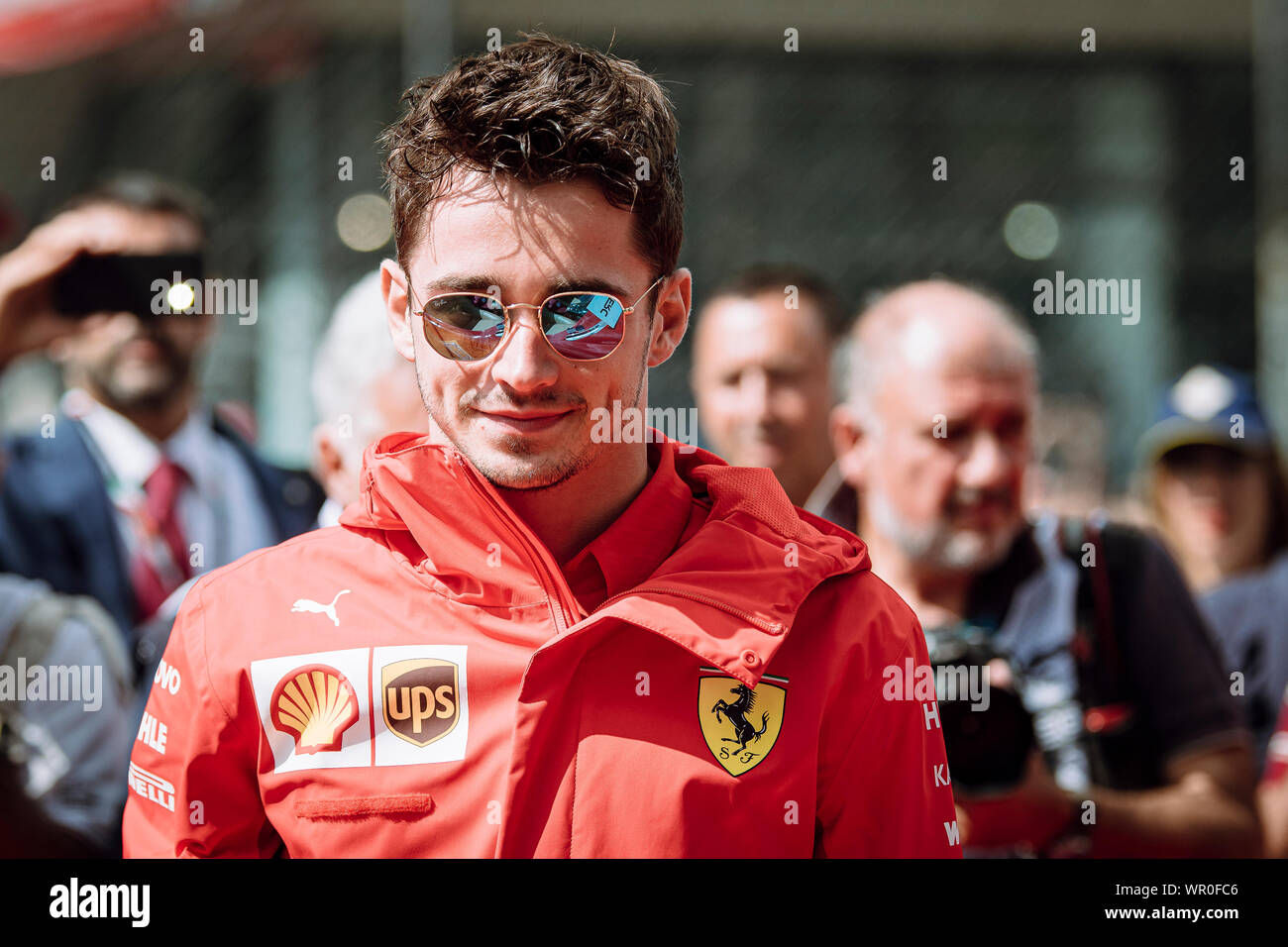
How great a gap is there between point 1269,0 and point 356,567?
4526 mm

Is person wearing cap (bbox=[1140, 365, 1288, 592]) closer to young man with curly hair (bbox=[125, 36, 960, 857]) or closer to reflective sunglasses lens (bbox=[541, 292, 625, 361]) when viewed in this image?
young man with curly hair (bbox=[125, 36, 960, 857])

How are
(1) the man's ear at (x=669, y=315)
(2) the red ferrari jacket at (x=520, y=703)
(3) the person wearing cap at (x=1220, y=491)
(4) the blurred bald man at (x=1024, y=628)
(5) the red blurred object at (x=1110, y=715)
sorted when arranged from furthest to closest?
1. (3) the person wearing cap at (x=1220, y=491)
2. (5) the red blurred object at (x=1110, y=715)
3. (4) the blurred bald man at (x=1024, y=628)
4. (1) the man's ear at (x=669, y=315)
5. (2) the red ferrari jacket at (x=520, y=703)

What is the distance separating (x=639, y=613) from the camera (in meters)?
1.48

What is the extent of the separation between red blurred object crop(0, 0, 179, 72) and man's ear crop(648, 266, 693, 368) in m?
3.42

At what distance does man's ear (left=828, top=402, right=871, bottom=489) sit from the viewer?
305 cm

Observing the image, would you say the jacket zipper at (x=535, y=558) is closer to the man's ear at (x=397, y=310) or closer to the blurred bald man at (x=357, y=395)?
the man's ear at (x=397, y=310)

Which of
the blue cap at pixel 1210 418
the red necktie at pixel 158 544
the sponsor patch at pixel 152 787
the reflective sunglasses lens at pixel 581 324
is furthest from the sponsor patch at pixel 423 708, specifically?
the blue cap at pixel 1210 418

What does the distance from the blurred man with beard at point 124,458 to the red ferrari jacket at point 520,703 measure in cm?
165

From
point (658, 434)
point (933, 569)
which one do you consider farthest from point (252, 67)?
point (658, 434)

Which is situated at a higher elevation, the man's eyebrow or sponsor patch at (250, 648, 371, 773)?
the man's eyebrow

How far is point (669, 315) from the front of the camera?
5.63 ft

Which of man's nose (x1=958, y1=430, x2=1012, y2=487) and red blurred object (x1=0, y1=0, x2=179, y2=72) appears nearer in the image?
man's nose (x1=958, y1=430, x2=1012, y2=487)

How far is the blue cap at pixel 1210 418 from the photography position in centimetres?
379

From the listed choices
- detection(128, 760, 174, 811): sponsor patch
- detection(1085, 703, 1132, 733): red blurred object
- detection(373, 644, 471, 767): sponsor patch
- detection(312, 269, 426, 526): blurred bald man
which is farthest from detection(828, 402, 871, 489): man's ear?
detection(128, 760, 174, 811): sponsor patch
